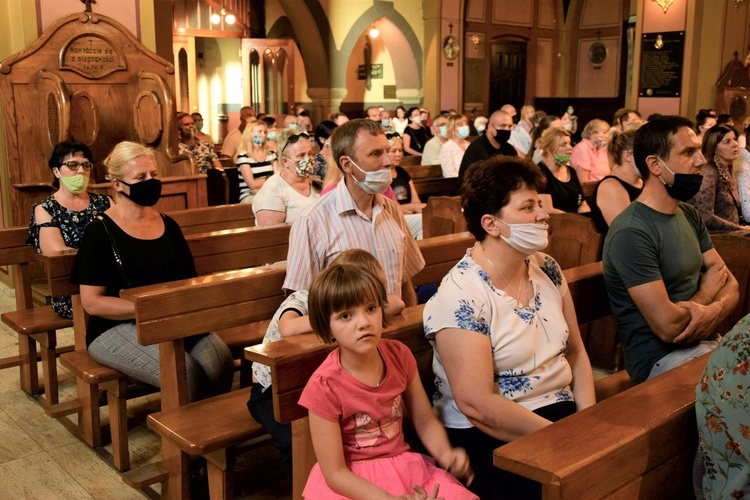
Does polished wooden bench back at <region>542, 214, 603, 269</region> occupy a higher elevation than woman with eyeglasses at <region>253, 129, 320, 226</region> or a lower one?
lower

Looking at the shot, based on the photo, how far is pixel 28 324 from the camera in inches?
153

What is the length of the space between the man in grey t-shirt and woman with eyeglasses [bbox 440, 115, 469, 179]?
472 cm

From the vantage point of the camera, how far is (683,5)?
12.4m

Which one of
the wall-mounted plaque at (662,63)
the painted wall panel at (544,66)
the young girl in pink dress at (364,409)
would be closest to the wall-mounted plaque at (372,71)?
the painted wall panel at (544,66)

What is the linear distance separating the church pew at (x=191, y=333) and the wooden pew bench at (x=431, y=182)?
388cm

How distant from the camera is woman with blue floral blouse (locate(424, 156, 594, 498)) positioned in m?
2.14

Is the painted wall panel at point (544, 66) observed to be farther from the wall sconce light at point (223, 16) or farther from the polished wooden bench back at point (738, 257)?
the polished wooden bench back at point (738, 257)

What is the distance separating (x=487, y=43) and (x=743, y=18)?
518cm

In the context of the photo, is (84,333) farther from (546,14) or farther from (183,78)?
(546,14)

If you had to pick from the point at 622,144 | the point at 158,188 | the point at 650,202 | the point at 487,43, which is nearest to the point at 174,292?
the point at 158,188

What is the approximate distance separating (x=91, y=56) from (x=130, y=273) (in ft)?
12.5

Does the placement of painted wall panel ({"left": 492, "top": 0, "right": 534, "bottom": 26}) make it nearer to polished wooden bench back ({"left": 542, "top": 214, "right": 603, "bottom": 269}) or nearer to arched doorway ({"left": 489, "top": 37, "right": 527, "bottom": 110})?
arched doorway ({"left": 489, "top": 37, "right": 527, "bottom": 110})

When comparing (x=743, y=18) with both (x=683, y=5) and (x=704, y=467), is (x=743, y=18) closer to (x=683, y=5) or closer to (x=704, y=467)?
(x=683, y=5)

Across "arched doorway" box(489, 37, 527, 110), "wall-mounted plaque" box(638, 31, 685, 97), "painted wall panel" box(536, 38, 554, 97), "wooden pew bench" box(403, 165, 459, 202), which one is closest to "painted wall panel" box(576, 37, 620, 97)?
"painted wall panel" box(536, 38, 554, 97)
